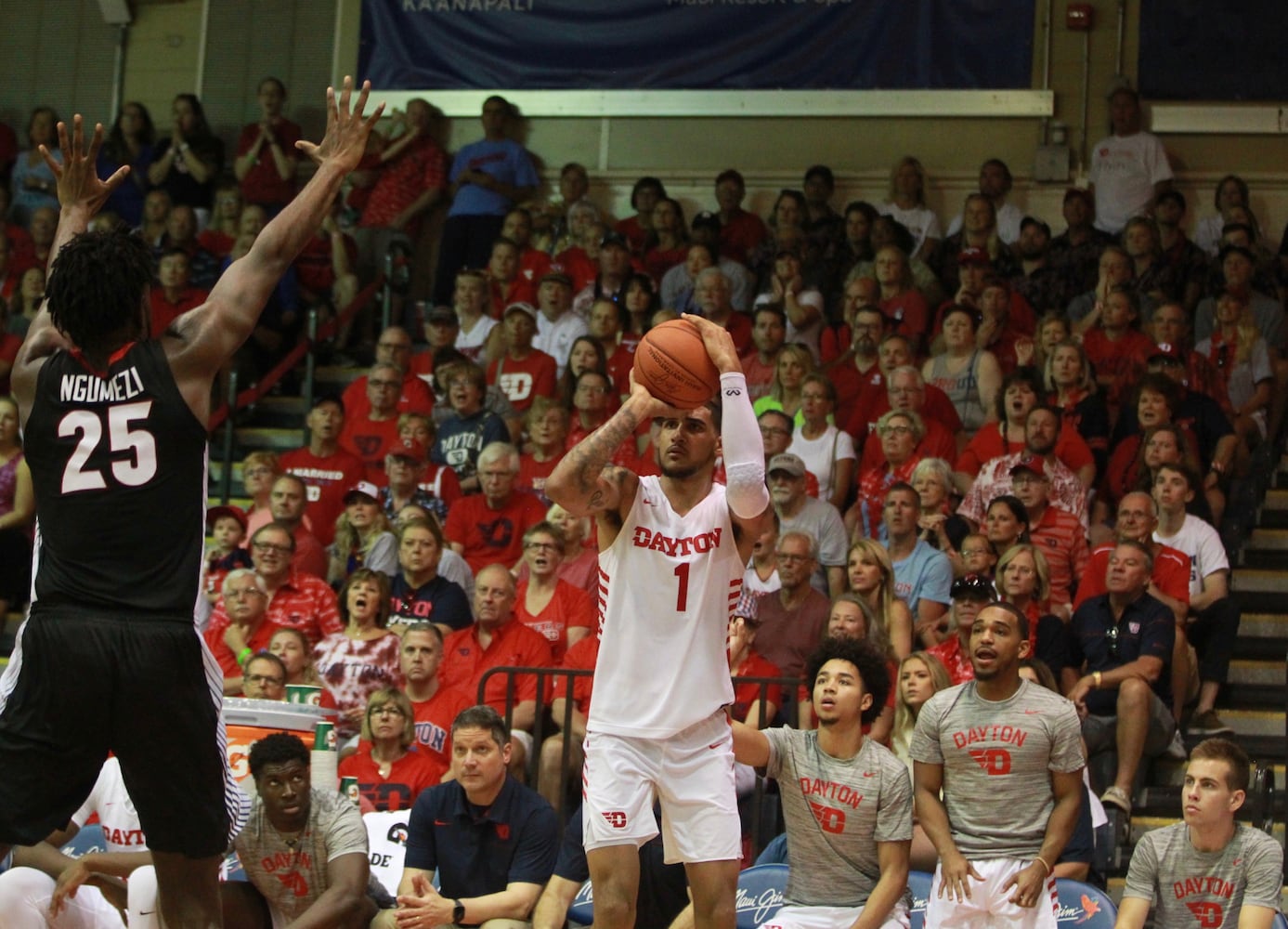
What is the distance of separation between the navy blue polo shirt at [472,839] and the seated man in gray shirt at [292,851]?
0.27 meters

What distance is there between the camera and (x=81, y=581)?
4.34 meters

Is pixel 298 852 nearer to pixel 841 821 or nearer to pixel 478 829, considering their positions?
pixel 478 829

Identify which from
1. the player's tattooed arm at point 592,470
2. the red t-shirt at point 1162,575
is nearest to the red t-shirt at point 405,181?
the red t-shirt at point 1162,575

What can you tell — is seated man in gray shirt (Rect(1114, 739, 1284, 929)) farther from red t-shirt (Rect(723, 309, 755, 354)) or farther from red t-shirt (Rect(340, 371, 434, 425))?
red t-shirt (Rect(340, 371, 434, 425))

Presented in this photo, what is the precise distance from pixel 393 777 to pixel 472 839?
4.09ft

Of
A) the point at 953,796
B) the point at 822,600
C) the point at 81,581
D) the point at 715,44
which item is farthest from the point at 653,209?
the point at 81,581

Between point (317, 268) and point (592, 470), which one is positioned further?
point (317, 268)

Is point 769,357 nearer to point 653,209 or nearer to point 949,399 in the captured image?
point 949,399

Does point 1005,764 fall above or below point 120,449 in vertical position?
below

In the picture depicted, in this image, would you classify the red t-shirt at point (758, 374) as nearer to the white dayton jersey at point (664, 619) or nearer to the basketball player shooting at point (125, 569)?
the white dayton jersey at point (664, 619)

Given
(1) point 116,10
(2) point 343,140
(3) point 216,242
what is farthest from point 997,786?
(1) point 116,10

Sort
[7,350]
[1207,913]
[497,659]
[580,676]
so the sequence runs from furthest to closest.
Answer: [7,350], [497,659], [580,676], [1207,913]

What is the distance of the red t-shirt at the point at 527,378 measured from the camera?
12211 millimetres

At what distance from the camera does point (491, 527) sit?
10602 mm
